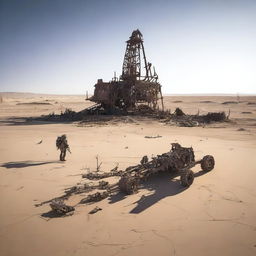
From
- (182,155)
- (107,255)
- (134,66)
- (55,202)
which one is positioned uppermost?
(134,66)

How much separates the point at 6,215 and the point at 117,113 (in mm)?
20628

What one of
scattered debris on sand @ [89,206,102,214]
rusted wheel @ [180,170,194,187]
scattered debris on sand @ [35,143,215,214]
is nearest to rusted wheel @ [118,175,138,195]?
scattered debris on sand @ [35,143,215,214]

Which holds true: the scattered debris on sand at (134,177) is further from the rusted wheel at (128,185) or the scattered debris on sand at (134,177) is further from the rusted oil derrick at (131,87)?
the rusted oil derrick at (131,87)

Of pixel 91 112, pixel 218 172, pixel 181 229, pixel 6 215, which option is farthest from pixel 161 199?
pixel 91 112

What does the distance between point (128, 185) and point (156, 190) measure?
845 millimetres

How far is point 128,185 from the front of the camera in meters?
5.86

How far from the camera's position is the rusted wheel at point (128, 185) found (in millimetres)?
5875

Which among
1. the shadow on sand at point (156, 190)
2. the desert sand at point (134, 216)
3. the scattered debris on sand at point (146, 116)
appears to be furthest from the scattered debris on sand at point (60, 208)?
the scattered debris on sand at point (146, 116)

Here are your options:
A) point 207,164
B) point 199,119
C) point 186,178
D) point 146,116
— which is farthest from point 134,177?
point 146,116

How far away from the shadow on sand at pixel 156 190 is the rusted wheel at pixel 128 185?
14 cm

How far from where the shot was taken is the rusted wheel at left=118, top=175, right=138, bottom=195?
19.3 ft

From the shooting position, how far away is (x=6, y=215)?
509cm

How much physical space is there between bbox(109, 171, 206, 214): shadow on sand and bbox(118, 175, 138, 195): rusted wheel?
0.45 ft

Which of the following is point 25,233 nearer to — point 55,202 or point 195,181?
point 55,202
